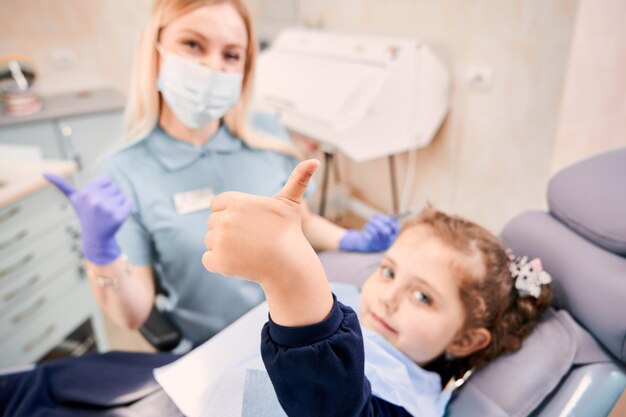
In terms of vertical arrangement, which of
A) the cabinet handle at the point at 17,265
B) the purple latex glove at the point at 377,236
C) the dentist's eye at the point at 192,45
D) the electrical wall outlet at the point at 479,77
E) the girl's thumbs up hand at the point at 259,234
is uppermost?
the dentist's eye at the point at 192,45

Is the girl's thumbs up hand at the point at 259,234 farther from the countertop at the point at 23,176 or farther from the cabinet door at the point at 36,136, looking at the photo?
the cabinet door at the point at 36,136

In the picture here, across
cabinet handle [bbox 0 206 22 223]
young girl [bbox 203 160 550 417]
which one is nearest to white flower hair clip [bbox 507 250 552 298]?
young girl [bbox 203 160 550 417]

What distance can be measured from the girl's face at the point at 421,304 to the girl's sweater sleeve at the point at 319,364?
37 centimetres

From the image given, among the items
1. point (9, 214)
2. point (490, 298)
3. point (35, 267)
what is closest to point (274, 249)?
point (490, 298)

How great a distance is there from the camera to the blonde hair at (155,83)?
1.12 meters

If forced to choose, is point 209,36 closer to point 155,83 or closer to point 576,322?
point 155,83

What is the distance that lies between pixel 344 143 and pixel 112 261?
1257 mm

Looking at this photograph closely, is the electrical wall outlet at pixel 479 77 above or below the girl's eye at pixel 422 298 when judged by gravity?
above

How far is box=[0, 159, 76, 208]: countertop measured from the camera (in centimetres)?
149

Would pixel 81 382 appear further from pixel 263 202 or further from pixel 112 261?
pixel 263 202

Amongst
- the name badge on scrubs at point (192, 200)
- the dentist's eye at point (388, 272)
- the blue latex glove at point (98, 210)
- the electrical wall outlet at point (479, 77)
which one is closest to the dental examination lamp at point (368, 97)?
the electrical wall outlet at point (479, 77)

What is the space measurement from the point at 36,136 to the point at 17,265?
145 cm

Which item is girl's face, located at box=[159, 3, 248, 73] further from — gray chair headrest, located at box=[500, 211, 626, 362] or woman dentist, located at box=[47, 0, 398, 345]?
gray chair headrest, located at box=[500, 211, 626, 362]

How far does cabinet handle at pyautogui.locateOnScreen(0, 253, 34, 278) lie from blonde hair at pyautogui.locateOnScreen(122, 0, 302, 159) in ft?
2.53
